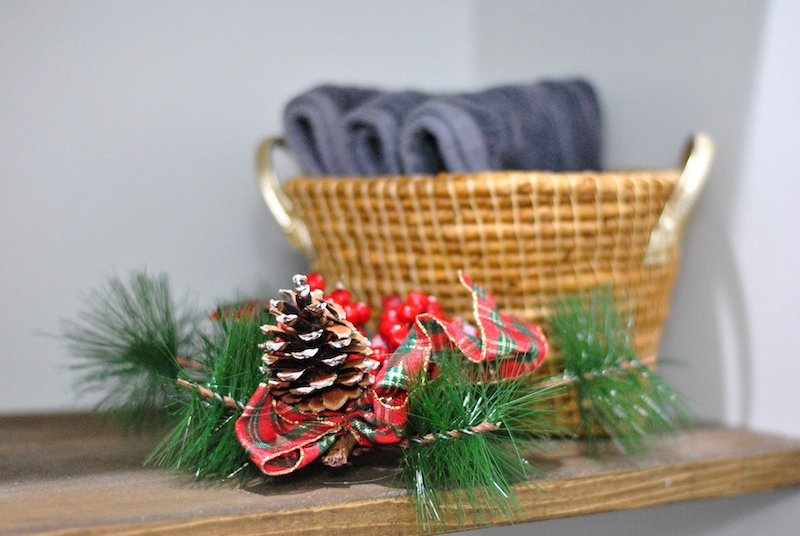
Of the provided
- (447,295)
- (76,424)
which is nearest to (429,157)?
(447,295)

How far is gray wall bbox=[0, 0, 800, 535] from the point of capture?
2.06ft

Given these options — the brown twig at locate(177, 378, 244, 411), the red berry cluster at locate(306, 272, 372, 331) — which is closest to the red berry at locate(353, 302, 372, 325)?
the red berry cluster at locate(306, 272, 372, 331)

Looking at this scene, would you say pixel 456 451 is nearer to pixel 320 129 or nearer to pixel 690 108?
pixel 320 129

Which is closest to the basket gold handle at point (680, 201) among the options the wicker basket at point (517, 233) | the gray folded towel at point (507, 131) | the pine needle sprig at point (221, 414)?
the wicker basket at point (517, 233)

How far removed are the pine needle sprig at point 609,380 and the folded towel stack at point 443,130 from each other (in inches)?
6.1

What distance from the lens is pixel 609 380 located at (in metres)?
0.53

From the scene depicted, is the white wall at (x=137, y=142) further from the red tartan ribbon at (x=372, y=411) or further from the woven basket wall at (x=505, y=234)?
the red tartan ribbon at (x=372, y=411)

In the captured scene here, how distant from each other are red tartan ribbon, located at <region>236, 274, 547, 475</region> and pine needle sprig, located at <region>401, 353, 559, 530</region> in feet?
0.04

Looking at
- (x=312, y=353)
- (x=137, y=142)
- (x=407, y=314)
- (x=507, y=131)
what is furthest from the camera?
(x=137, y=142)

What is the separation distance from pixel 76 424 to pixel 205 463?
263 mm

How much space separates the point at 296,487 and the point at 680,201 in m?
0.39

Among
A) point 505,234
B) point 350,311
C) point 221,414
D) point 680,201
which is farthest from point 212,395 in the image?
point 680,201

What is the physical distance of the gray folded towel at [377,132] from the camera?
63 centimetres

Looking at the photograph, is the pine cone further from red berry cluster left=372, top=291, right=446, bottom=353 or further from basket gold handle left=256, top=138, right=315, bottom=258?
basket gold handle left=256, top=138, right=315, bottom=258
